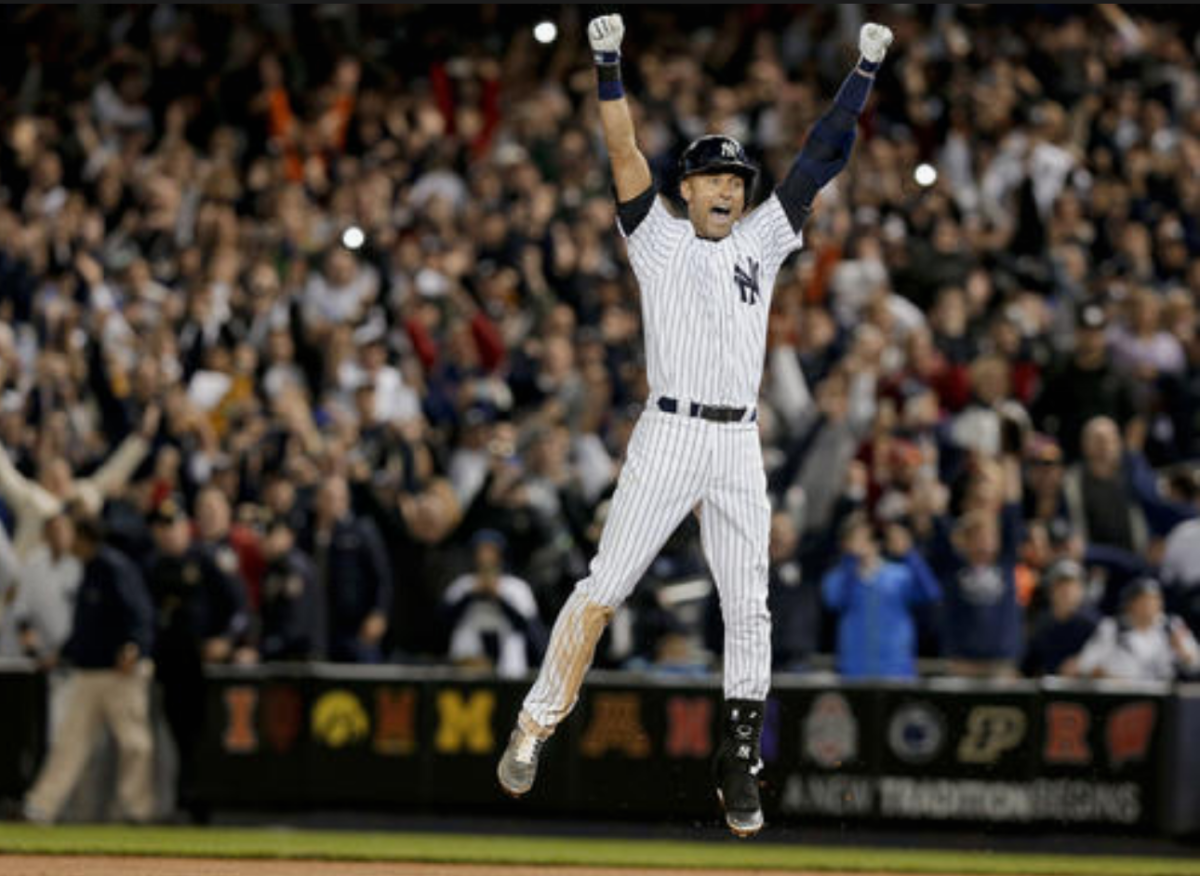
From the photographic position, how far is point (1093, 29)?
2414 centimetres

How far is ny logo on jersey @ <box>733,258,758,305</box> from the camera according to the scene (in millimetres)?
11031

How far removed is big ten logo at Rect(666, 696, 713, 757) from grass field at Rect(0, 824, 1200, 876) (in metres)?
0.57

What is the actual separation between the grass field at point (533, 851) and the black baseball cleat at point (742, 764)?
3.53 metres

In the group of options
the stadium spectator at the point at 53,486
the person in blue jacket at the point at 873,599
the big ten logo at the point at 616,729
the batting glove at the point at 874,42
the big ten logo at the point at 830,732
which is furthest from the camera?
the stadium spectator at the point at 53,486

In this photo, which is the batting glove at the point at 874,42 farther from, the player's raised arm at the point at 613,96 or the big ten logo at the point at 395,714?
the big ten logo at the point at 395,714

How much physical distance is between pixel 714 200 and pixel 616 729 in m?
6.65

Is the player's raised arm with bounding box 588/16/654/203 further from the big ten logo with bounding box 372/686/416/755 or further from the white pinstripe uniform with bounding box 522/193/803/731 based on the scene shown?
the big ten logo with bounding box 372/686/416/755

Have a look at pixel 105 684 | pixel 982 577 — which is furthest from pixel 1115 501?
pixel 105 684

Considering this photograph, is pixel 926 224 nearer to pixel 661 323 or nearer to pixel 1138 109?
pixel 1138 109

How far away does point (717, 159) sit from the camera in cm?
1098

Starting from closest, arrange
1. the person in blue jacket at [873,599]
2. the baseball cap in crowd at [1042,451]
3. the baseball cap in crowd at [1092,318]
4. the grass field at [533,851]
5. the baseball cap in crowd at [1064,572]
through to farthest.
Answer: the grass field at [533,851], the person in blue jacket at [873,599], the baseball cap in crowd at [1064,572], the baseball cap in crowd at [1042,451], the baseball cap in crowd at [1092,318]

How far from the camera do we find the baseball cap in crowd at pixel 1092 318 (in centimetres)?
1886

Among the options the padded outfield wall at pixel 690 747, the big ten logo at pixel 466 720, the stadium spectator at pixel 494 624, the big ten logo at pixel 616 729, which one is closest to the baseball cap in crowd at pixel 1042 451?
the padded outfield wall at pixel 690 747

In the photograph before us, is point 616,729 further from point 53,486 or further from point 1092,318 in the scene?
point 1092,318
